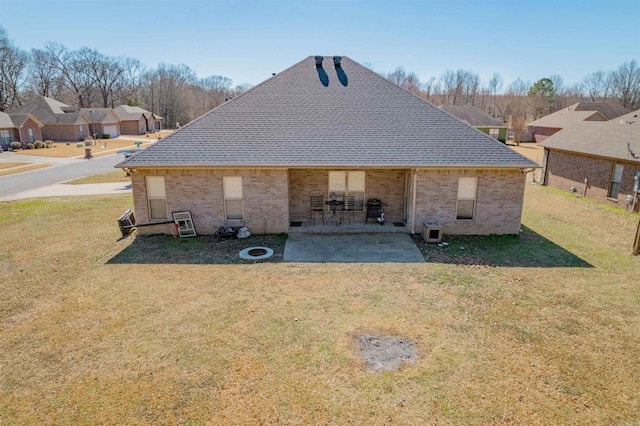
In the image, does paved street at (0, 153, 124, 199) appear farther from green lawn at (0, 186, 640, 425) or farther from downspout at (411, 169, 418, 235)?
downspout at (411, 169, 418, 235)

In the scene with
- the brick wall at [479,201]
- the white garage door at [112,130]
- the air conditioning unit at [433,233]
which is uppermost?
the white garage door at [112,130]

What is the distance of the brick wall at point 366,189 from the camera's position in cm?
1455

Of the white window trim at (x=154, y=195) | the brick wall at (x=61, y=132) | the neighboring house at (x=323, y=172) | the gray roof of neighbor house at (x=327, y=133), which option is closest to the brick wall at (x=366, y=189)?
the neighboring house at (x=323, y=172)

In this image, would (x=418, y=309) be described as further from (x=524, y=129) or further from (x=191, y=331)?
(x=524, y=129)

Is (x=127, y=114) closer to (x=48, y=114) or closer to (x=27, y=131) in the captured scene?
(x=48, y=114)

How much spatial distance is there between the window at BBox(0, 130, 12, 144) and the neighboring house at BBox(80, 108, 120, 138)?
1426 centimetres

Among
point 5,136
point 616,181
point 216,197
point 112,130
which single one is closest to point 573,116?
point 616,181

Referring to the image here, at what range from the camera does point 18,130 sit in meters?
43.8

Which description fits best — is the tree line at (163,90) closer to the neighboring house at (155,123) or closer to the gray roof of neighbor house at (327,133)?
the neighboring house at (155,123)

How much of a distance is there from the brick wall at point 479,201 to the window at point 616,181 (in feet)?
26.4

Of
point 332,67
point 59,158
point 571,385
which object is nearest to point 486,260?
point 571,385

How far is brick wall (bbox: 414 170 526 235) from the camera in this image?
13.2 m

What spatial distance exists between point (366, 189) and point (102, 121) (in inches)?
2199

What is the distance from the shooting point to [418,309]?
855 cm
